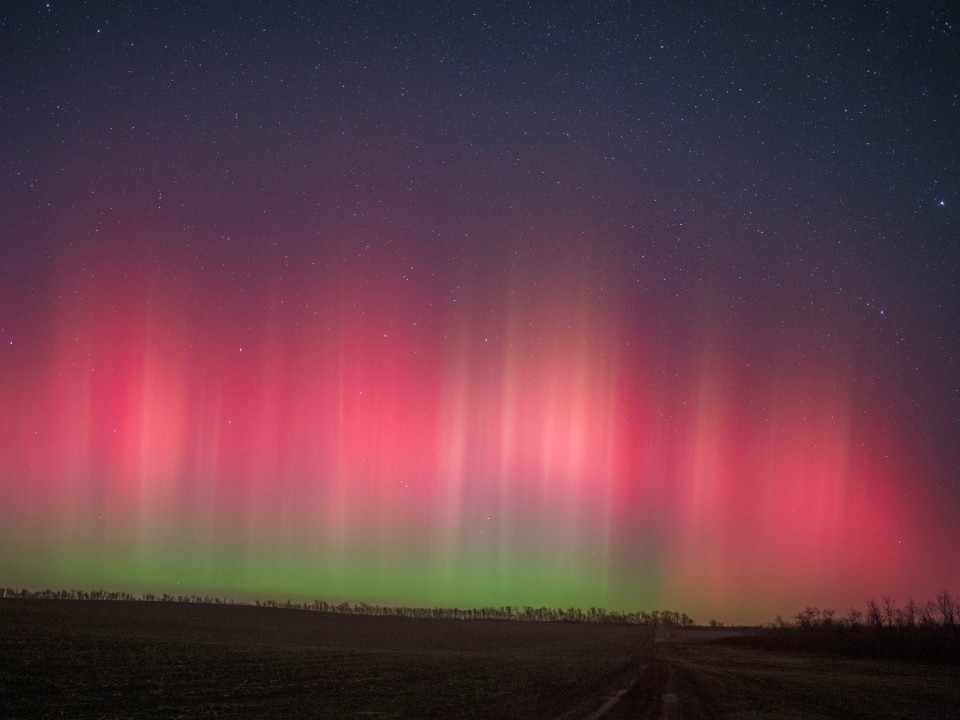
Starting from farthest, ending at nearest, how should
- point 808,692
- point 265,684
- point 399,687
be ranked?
point 808,692 → point 399,687 → point 265,684

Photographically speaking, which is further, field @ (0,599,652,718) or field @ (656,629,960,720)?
field @ (656,629,960,720)

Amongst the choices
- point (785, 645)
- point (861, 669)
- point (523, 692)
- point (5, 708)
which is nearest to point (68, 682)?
point (5, 708)

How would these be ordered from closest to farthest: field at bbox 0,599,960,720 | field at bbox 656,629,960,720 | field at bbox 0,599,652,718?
field at bbox 0,599,652,718 → field at bbox 0,599,960,720 → field at bbox 656,629,960,720

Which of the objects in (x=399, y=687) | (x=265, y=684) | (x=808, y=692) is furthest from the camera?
(x=808, y=692)

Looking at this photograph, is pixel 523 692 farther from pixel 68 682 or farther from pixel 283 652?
pixel 283 652

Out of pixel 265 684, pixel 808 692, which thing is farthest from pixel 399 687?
pixel 808 692

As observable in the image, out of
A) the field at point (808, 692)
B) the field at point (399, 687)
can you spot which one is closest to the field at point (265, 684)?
the field at point (399, 687)

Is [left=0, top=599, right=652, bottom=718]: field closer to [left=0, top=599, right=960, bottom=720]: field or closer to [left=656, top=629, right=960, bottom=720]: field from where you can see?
[left=0, top=599, right=960, bottom=720]: field

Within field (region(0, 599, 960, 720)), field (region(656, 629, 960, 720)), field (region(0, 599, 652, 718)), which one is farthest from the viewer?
field (region(656, 629, 960, 720))

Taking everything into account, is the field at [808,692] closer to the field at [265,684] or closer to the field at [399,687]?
the field at [399,687]

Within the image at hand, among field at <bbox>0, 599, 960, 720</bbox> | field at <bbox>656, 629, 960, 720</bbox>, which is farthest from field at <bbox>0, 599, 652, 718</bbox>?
field at <bbox>656, 629, 960, 720</bbox>

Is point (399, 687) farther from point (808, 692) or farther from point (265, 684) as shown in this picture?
point (808, 692)

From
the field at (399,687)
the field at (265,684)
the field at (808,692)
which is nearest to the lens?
the field at (265,684)

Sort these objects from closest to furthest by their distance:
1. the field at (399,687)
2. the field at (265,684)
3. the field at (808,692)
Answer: the field at (265,684) < the field at (399,687) < the field at (808,692)
